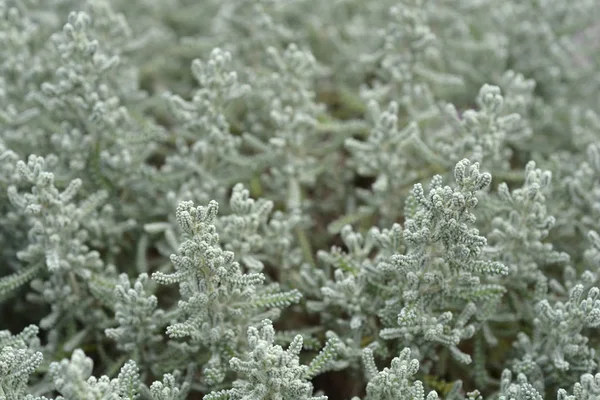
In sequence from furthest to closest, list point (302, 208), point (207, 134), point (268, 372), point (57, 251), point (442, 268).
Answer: point (302, 208), point (207, 134), point (57, 251), point (442, 268), point (268, 372)

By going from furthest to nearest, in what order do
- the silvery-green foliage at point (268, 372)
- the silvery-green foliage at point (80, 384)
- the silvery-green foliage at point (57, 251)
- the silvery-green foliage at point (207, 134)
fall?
1. the silvery-green foliage at point (207, 134)
2. the silvery-green foliage at point (57, 251)
3. the silvery-green foliage at point (268, 372)
4. the silvery-green foliage at point (80, 384)

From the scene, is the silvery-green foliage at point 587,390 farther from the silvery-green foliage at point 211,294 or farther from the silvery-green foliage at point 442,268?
the silvery-green foliage at point 211,294

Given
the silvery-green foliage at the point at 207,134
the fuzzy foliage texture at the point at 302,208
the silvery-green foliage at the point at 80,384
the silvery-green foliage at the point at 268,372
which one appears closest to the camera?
the silvery-green foliage at the point at 80,384

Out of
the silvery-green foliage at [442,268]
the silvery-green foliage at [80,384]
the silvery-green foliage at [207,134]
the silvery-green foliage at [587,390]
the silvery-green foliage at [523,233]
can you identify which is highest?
the silvery-green foliage at [207,134]

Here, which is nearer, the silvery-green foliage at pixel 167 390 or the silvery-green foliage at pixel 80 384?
the silvery-green foliage at pixel 80 384

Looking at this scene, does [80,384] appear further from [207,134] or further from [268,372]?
[207,134]

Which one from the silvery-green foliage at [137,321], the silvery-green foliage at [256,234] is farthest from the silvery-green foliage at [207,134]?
the silvery-green foliage at [137,321]

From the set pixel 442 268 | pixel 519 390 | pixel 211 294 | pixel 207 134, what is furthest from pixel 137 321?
pixel 519 390
